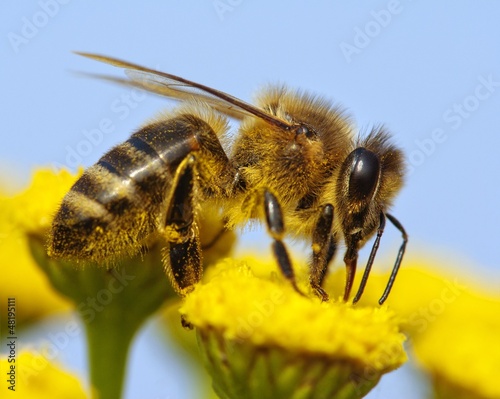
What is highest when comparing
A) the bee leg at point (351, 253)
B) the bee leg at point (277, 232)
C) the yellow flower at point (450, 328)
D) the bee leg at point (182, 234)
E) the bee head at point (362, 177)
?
the bee head at point (362, 177)

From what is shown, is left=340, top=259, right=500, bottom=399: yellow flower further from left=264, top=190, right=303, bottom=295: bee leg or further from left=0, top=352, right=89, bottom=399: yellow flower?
left=0, top=352, right=89, bottom=399: yellow flower

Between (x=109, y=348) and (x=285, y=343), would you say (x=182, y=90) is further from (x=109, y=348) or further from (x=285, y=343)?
(x=285, y=343)

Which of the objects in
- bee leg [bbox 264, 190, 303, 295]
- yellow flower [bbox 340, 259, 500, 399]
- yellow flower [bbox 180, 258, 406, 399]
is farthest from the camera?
yellow flower [bbox 340, 259, 500, 399]

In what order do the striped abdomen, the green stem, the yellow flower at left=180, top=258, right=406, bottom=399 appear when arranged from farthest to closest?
the green stem → the striped abdomen → the yellow flower at left=180, top=258, right=406, bottom=399

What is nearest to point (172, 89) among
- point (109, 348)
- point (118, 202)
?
point (118, 202)

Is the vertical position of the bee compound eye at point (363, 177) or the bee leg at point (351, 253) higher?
the bee compound eye at point (363, 177)

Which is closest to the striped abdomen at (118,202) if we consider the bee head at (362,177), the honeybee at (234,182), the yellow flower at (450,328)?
the honeybee at (234,182)

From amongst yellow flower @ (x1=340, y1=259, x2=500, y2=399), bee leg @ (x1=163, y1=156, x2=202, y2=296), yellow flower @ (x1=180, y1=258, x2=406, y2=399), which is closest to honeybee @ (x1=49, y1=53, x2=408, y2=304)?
bee leg @ (x1=163, y1=156, x2=202, y2=296)

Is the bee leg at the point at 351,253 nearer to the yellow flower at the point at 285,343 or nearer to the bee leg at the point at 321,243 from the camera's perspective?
the bee leg at the point at 321,243
